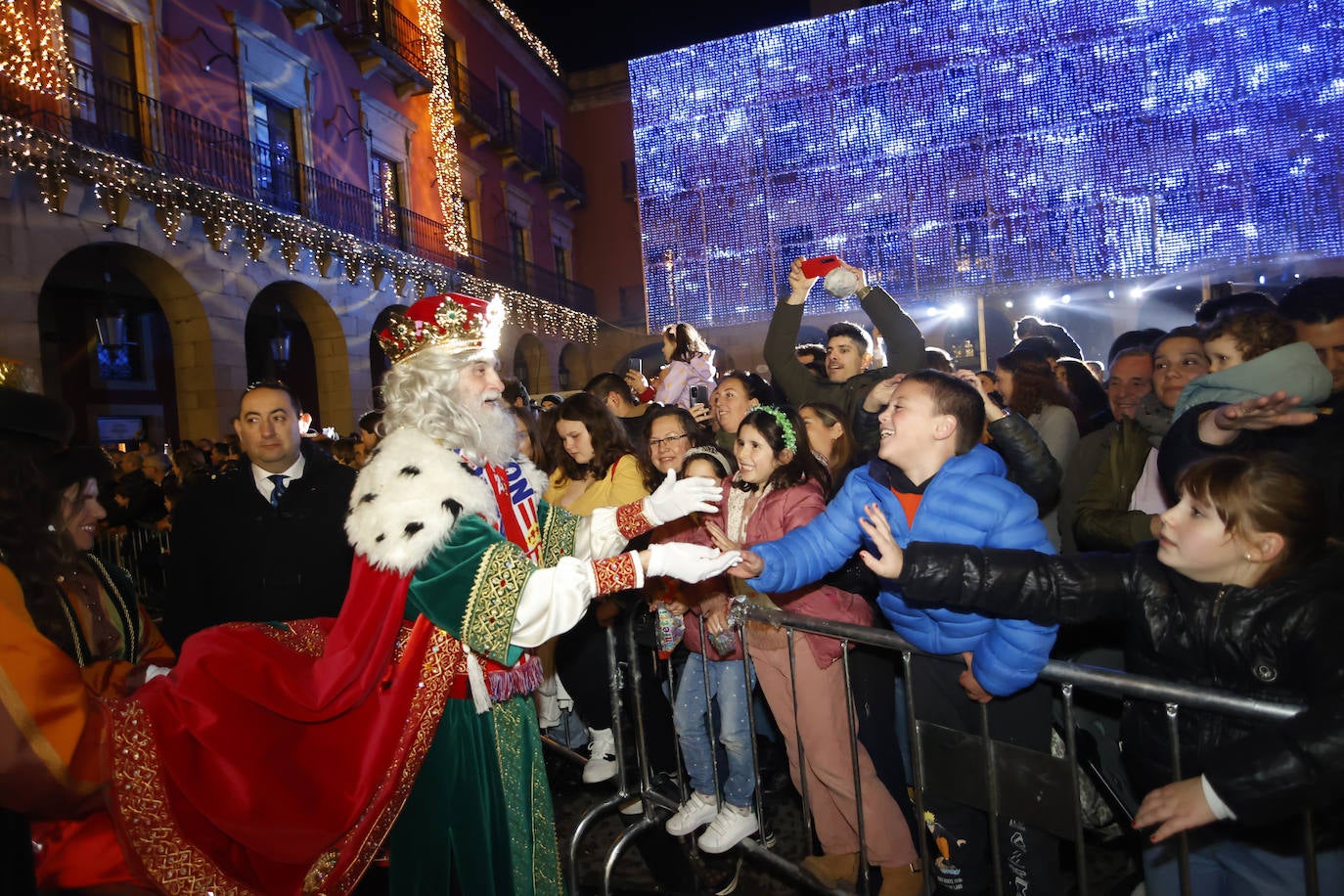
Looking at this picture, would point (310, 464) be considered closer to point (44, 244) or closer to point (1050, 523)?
point (1050, 523)

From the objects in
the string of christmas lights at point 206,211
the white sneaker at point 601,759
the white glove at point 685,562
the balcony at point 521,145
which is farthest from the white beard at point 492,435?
the balcony at point 521,145

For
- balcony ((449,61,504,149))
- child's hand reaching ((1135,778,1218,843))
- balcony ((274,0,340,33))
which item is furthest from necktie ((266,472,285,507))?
balcony ((449,61,504,149))

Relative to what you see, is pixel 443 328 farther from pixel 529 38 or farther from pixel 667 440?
pixel 529 38

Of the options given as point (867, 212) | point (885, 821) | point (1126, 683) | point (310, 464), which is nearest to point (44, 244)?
point (310, 464)

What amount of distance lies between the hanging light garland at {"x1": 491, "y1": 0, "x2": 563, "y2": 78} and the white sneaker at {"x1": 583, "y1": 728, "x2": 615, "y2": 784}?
2218cm

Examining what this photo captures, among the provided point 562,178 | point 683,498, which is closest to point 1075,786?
point 683,498

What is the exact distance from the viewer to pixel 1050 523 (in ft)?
14.4

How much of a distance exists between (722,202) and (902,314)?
40.2 ft

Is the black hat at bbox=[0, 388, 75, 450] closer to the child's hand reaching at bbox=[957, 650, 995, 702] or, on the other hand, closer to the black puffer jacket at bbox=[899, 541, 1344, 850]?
the black puffer jacket at bbox=[899, 541, 1344, 850]

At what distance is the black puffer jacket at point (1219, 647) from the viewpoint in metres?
1.65

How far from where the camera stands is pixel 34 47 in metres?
9.33

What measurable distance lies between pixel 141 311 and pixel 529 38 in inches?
577

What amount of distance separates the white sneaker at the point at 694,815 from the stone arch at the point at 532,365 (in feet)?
63.6

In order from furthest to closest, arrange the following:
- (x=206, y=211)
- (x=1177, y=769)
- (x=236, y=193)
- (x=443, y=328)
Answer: (x=236, y=193) → (x=206, y=211) → (x=443, y=328) → (x=1177, y=769)
